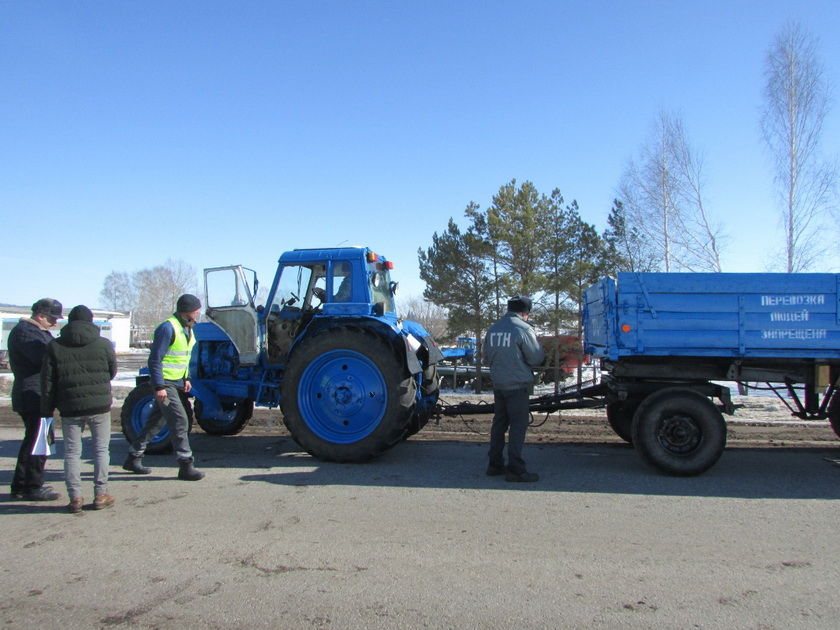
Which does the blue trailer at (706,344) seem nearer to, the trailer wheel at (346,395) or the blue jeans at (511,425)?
the blue jeans at (511,425)

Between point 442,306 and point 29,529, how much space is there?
18.3 metres

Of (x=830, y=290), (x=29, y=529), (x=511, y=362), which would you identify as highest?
(x=830, y=290)

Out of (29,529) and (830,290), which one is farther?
(830,290)

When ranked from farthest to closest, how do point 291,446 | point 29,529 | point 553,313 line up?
point 553,313, point 291,446, point 29,529

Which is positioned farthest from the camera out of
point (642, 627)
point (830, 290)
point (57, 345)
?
point (830, 290)

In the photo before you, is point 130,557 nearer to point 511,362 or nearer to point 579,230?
point 511,362

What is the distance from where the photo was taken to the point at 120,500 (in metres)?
5.03

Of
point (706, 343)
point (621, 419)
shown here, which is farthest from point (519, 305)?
point (621, 419)

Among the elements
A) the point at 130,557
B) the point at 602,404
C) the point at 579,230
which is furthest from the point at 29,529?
the point at 579,230

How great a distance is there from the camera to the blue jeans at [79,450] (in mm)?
4707

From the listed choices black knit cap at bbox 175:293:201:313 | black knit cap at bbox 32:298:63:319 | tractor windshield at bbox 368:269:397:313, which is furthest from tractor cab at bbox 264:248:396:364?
black knit cap at bbox 32:298:63:319

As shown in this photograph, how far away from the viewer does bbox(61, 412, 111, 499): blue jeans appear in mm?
4707

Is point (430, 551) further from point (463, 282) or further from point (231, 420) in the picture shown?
point (463, 282)

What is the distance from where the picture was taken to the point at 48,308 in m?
Result: 5.32
